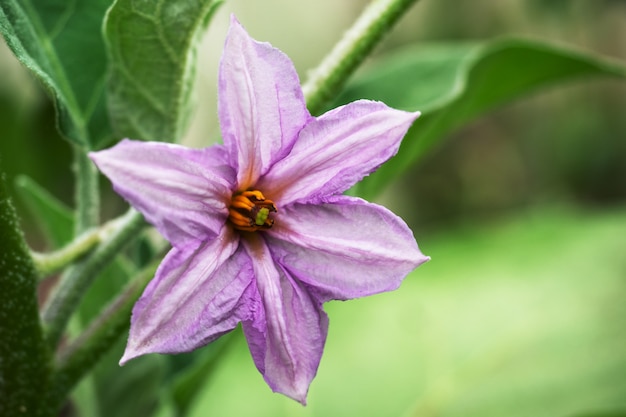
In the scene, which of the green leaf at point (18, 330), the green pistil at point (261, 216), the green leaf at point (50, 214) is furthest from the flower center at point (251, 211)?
the green leaf at point (50, 214)

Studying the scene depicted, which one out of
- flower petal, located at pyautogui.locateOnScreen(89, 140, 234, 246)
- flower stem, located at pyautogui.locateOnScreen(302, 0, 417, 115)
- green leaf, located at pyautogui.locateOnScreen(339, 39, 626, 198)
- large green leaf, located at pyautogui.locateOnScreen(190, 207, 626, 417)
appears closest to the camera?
flower petal, located at pyautogui.locateOnScreen(89, 140, 234, 246)

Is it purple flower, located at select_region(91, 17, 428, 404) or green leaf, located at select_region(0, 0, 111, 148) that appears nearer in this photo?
purple flower, located at select_region(91, 17, 428, 404)

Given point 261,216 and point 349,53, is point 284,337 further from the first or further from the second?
point 349,53

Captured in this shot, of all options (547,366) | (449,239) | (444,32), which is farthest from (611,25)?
(547,366)

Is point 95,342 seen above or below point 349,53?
below

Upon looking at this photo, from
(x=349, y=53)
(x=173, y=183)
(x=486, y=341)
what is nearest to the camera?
(x=173, y=183)

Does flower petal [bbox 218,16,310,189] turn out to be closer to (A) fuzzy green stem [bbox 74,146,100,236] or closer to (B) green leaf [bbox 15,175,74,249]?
(A) fuzzy green stem [bbox 74,146,100,236]

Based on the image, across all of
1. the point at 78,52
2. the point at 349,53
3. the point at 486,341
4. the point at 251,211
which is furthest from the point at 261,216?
the point at 486,341

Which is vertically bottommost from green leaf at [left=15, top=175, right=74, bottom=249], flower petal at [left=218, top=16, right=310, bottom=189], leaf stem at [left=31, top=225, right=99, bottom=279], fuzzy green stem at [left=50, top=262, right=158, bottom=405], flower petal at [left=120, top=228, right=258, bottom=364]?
green leaf at [left=15, top=175, right=74, bottom=249]

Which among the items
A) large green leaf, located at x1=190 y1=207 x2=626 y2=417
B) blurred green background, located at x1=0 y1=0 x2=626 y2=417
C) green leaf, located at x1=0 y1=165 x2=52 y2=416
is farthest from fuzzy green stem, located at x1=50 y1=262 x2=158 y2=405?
large green leaf, located at x1=190 y1=207 x2=626 y2=417
